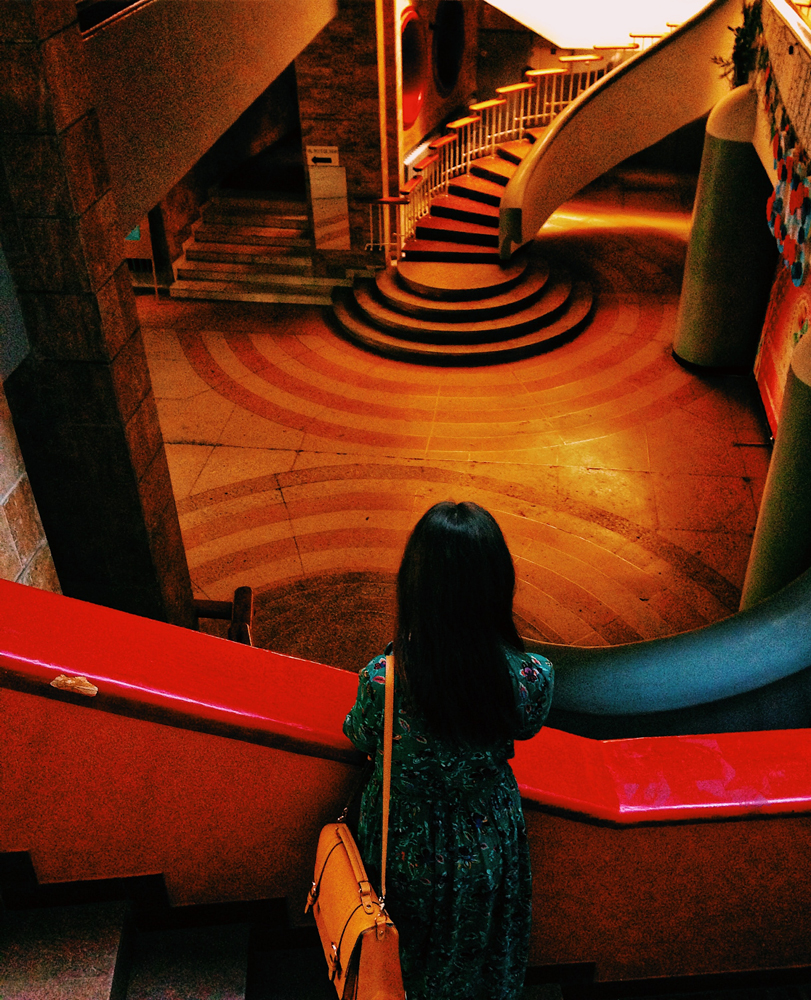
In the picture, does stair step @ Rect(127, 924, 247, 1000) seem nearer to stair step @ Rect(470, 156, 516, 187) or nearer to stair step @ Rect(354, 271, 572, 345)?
stair step @ Rect(354, 271, 572, 345)

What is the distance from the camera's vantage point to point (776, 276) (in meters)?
7.52

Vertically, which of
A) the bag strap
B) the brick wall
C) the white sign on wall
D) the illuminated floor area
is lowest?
the illuminated floor area

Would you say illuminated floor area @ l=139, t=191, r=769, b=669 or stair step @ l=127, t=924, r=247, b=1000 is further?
illuminated floor area @ l=139, t=191, r=769, b=669

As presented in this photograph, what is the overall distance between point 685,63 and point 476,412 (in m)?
4.15

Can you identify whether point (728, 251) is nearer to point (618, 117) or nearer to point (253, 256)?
point (618, 117)

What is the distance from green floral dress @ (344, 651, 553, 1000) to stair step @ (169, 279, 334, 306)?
8.39 m

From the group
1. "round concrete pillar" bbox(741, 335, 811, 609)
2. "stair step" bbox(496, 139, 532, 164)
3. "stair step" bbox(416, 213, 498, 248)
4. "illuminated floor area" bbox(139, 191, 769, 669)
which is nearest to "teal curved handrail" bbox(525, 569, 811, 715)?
"round concrete pillar" bbox(741, 335, 811, 609)

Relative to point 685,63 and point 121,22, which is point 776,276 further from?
point 121,22

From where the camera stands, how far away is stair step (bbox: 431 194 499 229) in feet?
32.9

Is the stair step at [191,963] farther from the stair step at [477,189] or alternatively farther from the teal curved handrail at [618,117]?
the stair step at [477,189]

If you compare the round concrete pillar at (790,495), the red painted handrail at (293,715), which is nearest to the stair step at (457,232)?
the round concrete pillar at (790,495)

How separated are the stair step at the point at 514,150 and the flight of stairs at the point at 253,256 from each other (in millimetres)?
2613

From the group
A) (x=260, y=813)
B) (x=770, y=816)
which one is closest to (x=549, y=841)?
(x=770, y=816)

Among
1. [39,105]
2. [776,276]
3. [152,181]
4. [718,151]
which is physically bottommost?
[776,276]
